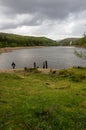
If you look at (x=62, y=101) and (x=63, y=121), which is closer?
(x=63, y=121)

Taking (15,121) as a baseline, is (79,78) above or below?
below

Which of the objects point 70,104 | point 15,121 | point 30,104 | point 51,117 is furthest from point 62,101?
point 15,121

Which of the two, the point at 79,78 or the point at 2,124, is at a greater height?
the point at 2,124

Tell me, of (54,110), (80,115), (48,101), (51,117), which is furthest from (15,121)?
(48,101)

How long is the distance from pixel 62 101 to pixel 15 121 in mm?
6600

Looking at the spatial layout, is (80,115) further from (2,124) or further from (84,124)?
(2,124)

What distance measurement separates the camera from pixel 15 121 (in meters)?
12.6

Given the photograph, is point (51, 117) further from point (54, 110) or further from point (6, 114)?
point (6, 114)

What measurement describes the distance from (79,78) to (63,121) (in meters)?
23.4

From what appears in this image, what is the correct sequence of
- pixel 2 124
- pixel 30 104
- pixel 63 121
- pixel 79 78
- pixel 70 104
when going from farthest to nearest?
pixel 79 78 → pixel 70 104 → pixel 30 104 → pixel 63 121 → pixel 2 124

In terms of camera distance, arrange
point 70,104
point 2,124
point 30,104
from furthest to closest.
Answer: point 70,104 < point 30,104 < point 2,124

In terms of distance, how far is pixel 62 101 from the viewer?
18312 millimetres

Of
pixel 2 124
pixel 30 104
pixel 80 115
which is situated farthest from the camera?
pixel 30 104

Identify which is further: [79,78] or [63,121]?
[79,78]
